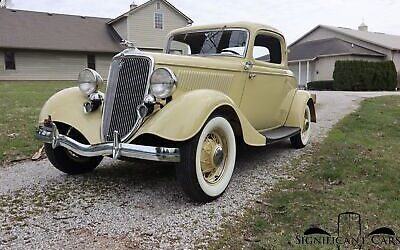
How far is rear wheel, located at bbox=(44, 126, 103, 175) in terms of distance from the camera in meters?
4.35

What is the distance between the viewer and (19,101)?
36.4ft

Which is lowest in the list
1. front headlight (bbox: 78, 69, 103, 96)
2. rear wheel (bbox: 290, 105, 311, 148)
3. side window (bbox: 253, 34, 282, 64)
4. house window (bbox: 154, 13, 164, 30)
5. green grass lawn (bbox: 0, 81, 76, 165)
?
green grass lawn (bbox: 0, 81, 76, 165)

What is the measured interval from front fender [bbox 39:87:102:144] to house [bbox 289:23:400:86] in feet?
87.1

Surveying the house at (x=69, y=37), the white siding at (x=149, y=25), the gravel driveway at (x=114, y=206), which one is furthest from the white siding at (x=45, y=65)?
the gravel driveway at (x=114, y=206)

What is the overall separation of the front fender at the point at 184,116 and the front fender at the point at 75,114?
0.62m

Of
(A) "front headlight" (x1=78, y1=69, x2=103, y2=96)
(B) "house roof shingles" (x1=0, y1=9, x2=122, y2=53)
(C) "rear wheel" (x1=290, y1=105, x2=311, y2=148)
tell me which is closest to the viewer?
(A) "front headlight" (x1=78, y1=69, x2=103, y2=96)

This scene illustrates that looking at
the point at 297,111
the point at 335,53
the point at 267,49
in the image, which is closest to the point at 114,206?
the point at 267,49

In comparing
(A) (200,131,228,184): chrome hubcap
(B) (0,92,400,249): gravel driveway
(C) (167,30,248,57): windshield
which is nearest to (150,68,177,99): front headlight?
(A) (200,131,228,184): chrome hubcap

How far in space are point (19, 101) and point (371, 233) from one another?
10.5 meters

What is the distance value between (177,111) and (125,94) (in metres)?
0.62

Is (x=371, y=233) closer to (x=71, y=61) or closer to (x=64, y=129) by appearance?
(x=64, y=129)

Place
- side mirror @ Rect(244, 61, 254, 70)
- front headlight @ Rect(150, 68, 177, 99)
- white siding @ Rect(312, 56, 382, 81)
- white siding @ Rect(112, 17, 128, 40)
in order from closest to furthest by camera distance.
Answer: front headlight @ Rect(150, 68, 177, 99) → side mirror @ Rect(244, 61, 254, 70) → white siding @ Rect(112, 17, 128, 40) → white siding @ Rect(312, 56, 382, 81)

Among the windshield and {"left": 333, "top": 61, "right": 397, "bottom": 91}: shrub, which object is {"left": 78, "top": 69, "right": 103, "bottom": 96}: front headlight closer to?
the windshield

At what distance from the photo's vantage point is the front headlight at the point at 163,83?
11.8ft
